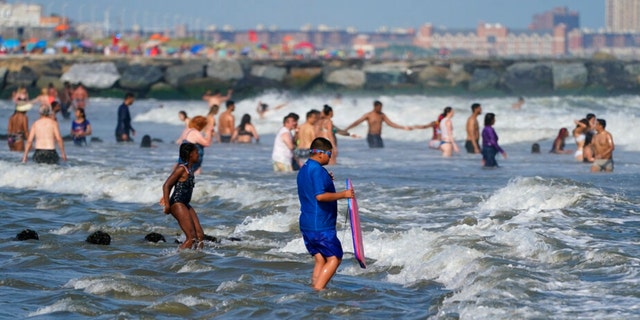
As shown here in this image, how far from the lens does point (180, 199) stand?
11367 millimetres

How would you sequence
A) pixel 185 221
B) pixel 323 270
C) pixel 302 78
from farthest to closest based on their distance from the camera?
pixel 302 78 < pixel 185 221 < pixel 323 270

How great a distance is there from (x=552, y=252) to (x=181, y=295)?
3.52 m

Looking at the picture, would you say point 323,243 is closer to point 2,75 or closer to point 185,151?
point 185,151

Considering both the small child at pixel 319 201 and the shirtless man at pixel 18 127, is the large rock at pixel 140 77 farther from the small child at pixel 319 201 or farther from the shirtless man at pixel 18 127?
the small child at pixel 319 201

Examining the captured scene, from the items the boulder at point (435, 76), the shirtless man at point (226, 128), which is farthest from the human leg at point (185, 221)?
the boulder at point (435, 76)

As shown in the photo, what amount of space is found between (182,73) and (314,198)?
56.1 metres

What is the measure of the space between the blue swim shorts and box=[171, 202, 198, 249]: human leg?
2.36m

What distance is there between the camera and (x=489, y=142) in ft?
65.5

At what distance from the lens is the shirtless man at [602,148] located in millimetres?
18016

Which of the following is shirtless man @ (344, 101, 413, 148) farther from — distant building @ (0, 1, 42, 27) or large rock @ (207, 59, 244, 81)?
distant building @ (0, 1, 42, 27)

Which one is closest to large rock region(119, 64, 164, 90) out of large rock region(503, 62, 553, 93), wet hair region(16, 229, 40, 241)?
large rock region(503, 62, 553, 93)

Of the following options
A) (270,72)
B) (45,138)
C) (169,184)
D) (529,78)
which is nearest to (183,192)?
(169,184)

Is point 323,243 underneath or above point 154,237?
above

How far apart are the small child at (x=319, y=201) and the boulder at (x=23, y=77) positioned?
170ft
